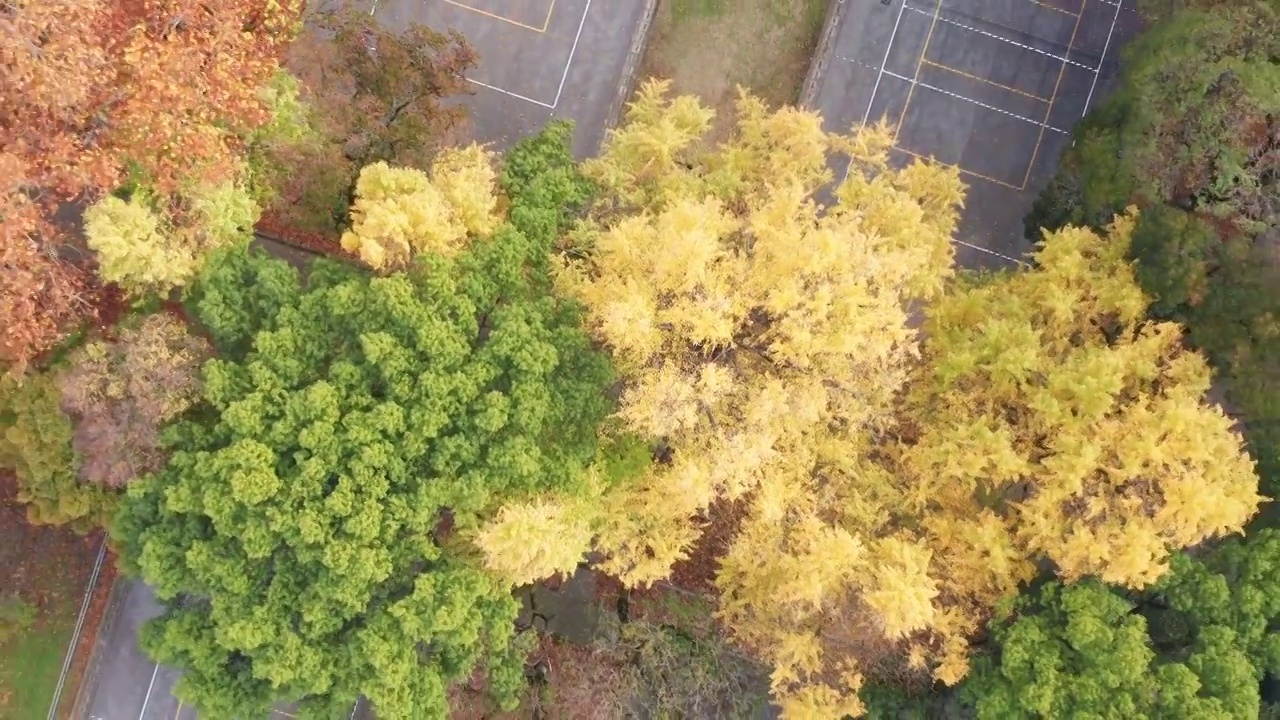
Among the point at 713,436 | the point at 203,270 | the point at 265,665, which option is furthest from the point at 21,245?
the point at 713,436

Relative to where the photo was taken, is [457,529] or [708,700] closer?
[457,529]

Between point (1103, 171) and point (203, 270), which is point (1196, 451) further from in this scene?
point (203, 270)

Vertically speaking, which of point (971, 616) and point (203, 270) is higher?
point (203, 270)

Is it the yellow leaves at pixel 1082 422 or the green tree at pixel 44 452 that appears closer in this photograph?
the yellow leaves at pixel 1082 422

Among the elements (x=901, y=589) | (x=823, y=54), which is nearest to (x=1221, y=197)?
(x=901, y=589)

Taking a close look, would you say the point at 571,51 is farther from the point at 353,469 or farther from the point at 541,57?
the point at 353,469

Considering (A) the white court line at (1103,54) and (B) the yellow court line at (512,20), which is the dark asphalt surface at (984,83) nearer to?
(A) the white court line at (1103,54)

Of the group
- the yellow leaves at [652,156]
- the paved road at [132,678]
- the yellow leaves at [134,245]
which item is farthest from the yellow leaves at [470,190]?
the paved road at [132,678]

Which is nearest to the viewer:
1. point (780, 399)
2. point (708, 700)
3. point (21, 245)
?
point (21, 245)
